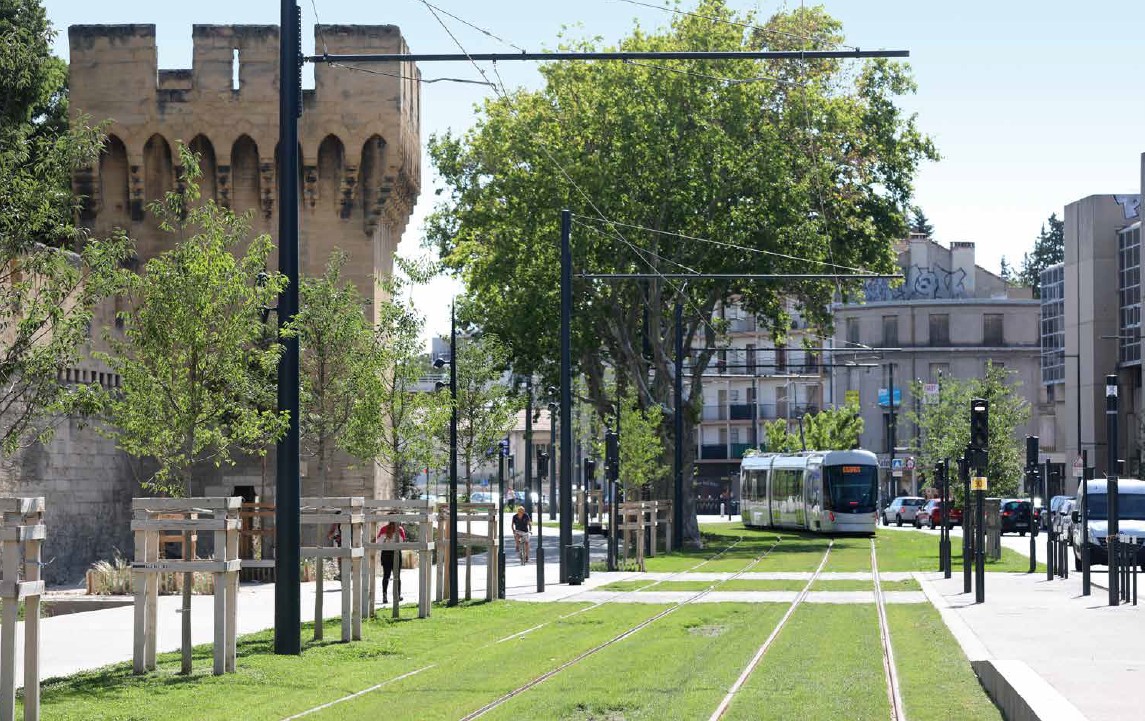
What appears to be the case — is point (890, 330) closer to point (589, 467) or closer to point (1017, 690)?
point (589, 467)

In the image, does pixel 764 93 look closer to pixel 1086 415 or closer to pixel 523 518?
pixel 523 518

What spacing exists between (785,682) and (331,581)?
934 inches

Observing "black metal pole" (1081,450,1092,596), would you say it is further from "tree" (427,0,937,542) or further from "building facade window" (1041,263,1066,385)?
"building facade window" (1041,263,1066,385)

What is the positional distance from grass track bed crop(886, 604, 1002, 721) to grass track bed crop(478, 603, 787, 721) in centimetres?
151

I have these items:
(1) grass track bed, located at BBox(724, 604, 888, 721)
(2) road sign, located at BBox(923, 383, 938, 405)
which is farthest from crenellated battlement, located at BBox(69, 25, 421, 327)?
(2) road sign, located at BBox(923, 383, 938, 405)

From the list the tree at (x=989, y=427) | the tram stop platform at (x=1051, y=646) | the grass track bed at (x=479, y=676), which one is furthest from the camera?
the tree at (x=989, y=427)

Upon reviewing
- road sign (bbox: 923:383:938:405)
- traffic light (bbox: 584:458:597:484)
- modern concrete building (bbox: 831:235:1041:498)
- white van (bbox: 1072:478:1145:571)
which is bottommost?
white van (bbox: 1072:478:1145:571)

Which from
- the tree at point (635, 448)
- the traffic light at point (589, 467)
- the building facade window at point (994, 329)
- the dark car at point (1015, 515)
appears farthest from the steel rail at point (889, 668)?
the building facade window at point (994, 329)

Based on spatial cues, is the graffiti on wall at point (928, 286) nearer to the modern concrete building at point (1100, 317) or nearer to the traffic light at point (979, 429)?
the modern concrete building at point (1100, 317)

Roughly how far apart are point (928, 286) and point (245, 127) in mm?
75577

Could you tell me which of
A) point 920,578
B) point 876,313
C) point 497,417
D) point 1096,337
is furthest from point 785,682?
point 876,313

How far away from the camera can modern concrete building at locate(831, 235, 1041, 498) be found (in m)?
112

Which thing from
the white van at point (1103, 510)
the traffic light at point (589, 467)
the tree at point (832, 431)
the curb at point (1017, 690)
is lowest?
the curb at point (1017, 690)

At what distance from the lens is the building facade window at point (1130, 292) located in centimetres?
9275
